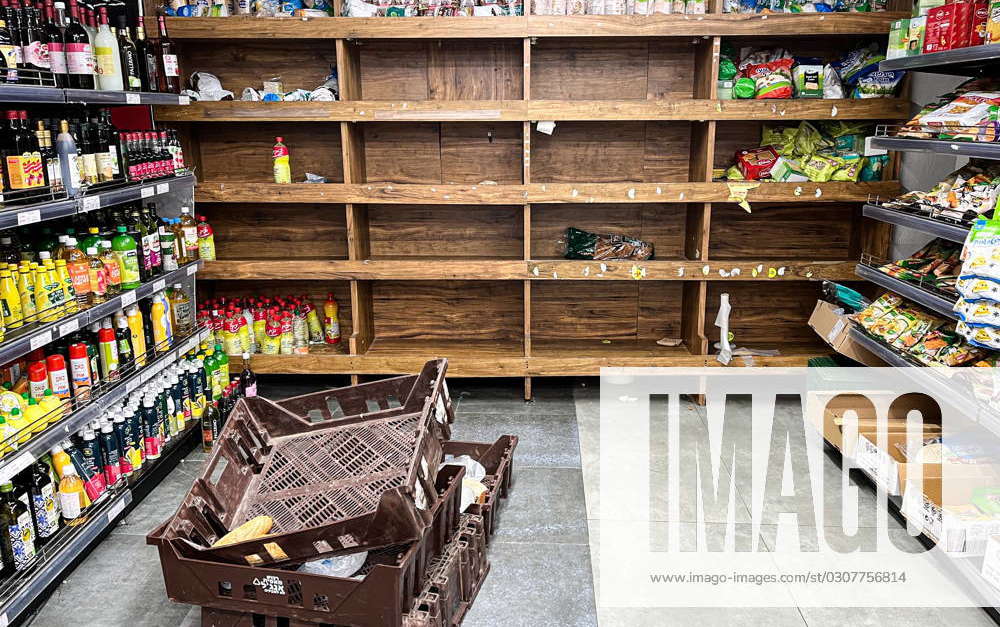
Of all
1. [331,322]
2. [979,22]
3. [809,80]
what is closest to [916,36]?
[979,22]

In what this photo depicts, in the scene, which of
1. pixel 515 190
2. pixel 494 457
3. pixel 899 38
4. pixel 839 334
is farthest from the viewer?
pixel 515 190

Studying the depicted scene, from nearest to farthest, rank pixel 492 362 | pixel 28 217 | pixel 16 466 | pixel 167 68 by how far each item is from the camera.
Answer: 1. pixel 16 466
2. pixel 28 217
3. pixel 167 68
4. pixel 492 362

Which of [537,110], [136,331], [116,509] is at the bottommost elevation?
[116,509]

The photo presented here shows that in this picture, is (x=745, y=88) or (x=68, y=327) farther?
(x=745, y=88)

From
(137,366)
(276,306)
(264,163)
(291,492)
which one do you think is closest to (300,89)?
(264,163)

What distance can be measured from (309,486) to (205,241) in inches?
82.5

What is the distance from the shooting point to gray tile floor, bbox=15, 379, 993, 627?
2.47 m

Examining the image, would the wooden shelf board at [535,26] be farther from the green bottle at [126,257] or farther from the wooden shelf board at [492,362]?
the wooden shelf board at [492,362]

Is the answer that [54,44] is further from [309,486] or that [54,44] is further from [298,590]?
[298,590]

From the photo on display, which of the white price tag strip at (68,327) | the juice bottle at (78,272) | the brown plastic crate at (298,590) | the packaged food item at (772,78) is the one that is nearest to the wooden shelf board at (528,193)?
the packaged food item at (772,78)

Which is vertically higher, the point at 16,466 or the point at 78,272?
the point at 78,272

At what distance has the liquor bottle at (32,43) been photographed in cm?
266

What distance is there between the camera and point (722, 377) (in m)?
4.40

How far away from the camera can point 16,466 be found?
2.35 metres
